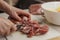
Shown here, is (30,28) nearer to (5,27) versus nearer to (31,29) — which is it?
(31,29)

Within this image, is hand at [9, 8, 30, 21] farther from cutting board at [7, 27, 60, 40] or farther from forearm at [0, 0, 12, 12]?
cutting board at [7, 27, 60, 40]

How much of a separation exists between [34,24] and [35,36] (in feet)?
0.37

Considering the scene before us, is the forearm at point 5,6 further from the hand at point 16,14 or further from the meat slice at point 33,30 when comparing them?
the meat slice at point 33,30

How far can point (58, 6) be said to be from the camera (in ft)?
3.81

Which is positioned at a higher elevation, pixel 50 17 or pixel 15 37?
pixel 50 17

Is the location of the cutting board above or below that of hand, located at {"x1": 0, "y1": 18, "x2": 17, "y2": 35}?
below

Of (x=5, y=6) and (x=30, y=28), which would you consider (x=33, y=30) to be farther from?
(x=5, y=6)

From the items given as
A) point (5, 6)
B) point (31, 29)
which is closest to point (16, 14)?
point (5, 6)

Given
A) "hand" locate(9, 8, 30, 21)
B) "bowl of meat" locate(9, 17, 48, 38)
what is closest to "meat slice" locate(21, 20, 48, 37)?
"bowl of meat" locate(9, 17, 48, 38)

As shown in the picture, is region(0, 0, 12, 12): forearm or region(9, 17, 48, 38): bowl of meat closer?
region(9, 17, 48, 38): bowl of meat

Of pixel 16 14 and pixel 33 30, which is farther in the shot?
pixel 16 14

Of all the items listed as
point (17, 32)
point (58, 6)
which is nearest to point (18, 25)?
point (17, 32)

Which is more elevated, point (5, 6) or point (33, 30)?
point (5, 6)

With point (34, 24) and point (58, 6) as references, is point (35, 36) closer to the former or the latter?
point (34, 24)
